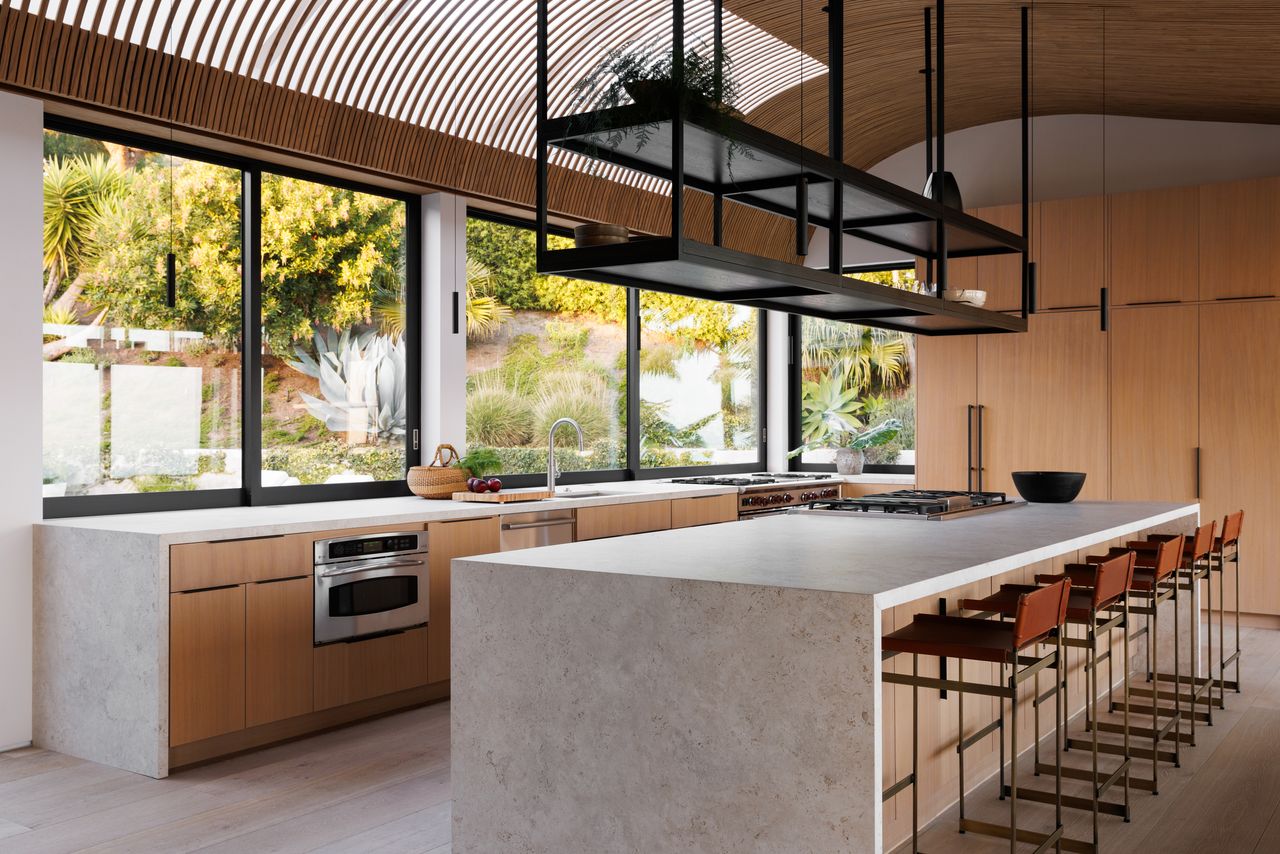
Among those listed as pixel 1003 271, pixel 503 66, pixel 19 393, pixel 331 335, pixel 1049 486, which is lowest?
pixel 1049 486

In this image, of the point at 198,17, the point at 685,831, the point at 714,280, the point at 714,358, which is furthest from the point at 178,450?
the point at 714,358

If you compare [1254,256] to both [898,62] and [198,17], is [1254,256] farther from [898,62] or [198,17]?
[198,17]

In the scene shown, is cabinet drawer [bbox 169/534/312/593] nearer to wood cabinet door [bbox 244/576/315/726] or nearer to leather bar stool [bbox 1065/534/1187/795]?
wood cabinet door [bbox 244/576/315/726]

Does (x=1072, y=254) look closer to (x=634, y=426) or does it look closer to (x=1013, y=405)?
(x=1013, y=405)

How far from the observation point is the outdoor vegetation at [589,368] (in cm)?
660

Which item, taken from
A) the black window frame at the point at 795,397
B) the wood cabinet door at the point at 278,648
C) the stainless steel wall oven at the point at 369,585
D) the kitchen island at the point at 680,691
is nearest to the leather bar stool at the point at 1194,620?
the kitchen island at the point at 680,691

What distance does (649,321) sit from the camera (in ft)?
26.0

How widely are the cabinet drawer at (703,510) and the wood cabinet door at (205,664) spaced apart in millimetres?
2869

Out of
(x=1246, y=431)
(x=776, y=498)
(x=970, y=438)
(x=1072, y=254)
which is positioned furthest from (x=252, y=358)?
(x=1246, y=431)

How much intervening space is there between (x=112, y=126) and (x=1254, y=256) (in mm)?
6389

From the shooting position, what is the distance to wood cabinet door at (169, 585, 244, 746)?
4043 millimetres

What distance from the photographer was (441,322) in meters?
6.11

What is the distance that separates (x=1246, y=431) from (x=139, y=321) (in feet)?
20.6

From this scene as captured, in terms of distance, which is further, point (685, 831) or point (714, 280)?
point (714, 280)
